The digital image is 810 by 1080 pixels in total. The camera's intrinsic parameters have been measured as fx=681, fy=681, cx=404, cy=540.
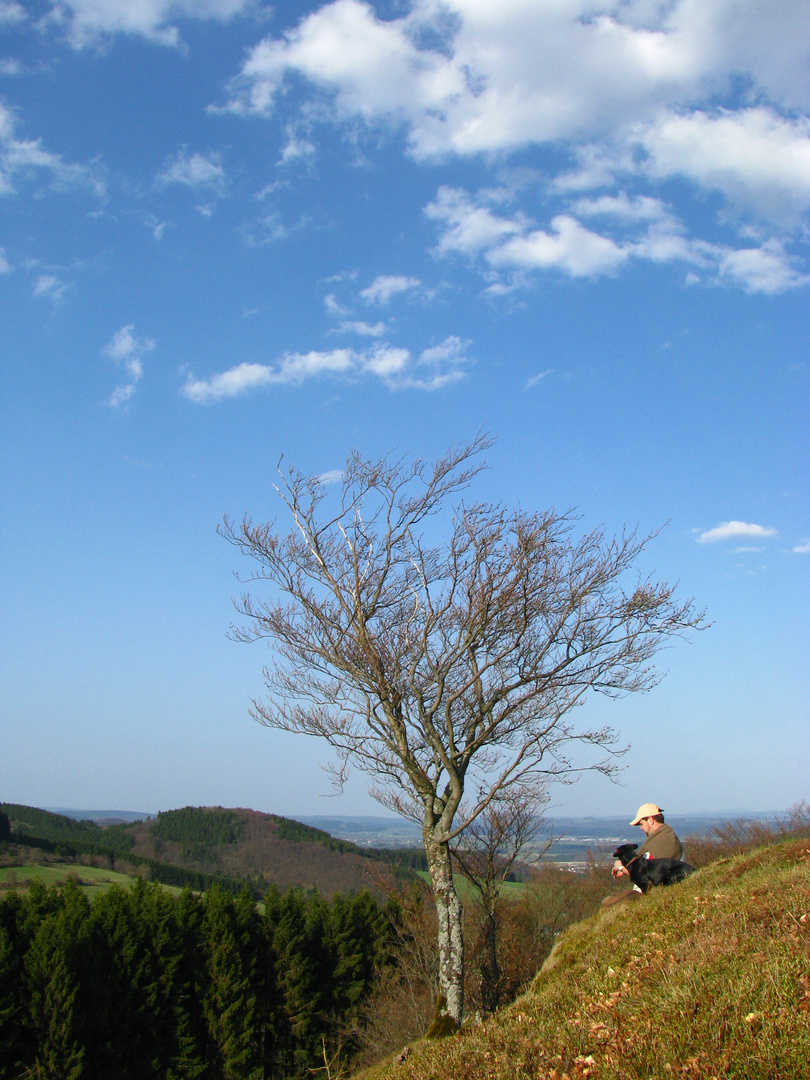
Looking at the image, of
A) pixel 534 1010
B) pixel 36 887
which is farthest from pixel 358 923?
pixel 534 1010

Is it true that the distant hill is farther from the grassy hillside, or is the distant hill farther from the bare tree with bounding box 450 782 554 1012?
the grassy hillside

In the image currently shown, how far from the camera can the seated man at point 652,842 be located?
883 centimetres

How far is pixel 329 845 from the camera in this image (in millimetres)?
83750

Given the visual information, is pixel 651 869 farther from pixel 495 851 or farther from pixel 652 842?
pixel 495 851

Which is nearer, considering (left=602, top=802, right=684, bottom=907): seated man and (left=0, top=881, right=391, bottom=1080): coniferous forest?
A: (left=602, top=802, right=684, bottom=907): seated man

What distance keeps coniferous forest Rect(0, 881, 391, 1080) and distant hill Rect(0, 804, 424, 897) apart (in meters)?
24.9

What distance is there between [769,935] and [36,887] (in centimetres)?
4057

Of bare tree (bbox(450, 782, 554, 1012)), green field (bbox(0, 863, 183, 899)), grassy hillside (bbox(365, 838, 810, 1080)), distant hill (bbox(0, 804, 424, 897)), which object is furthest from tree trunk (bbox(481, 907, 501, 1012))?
distant hill (bbox(0, 804, 424, 897))

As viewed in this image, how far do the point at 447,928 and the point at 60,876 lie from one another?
64950mm

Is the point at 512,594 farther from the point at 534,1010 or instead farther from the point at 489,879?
the point at 489,879

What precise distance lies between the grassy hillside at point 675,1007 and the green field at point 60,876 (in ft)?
188

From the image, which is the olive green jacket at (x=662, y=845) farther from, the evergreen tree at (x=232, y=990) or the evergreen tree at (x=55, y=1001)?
the evergreen tree at (x=232, y=990)

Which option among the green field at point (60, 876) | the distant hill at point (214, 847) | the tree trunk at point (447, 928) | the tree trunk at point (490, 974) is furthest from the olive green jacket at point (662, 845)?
the distant hill at point (214, 847)

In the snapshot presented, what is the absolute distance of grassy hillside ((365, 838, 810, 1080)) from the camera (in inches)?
132
